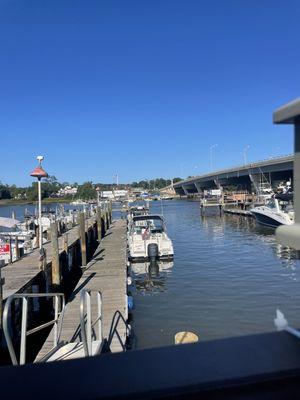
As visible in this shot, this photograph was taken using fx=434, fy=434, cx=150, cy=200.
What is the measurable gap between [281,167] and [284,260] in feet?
164

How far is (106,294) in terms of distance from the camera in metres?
14.8

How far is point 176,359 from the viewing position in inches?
91.5

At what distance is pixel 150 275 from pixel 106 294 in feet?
25.8

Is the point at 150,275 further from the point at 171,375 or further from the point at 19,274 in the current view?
the point at 171,375

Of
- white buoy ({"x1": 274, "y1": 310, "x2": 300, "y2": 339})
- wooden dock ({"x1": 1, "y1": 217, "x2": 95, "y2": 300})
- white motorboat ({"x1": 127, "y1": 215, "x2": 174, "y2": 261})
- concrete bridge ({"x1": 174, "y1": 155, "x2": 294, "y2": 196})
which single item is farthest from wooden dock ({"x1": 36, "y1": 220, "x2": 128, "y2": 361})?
concrete bridge ({"x1": 174, "y1": 155, "x2": 294, "y2": 196})

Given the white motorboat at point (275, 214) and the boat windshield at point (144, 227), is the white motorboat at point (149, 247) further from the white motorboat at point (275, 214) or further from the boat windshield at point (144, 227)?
the white motorboat at point (275, 214)

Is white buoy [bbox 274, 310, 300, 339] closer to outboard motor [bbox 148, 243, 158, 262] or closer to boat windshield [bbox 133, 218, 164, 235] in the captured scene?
outboard motor [bbox 148, 243, 158, 262]

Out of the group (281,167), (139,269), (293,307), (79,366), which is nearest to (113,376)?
(79,366)

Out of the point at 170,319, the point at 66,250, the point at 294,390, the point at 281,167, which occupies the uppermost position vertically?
the point at 281,167

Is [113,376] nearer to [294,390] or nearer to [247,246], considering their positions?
[294,390]

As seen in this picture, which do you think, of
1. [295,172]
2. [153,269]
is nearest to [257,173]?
[153,269]

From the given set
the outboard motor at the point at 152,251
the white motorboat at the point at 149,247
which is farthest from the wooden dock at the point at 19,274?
the outboard motor at the point at 152,251

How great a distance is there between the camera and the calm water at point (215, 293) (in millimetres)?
13887

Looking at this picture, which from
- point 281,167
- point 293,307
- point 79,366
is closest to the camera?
point 79,366
